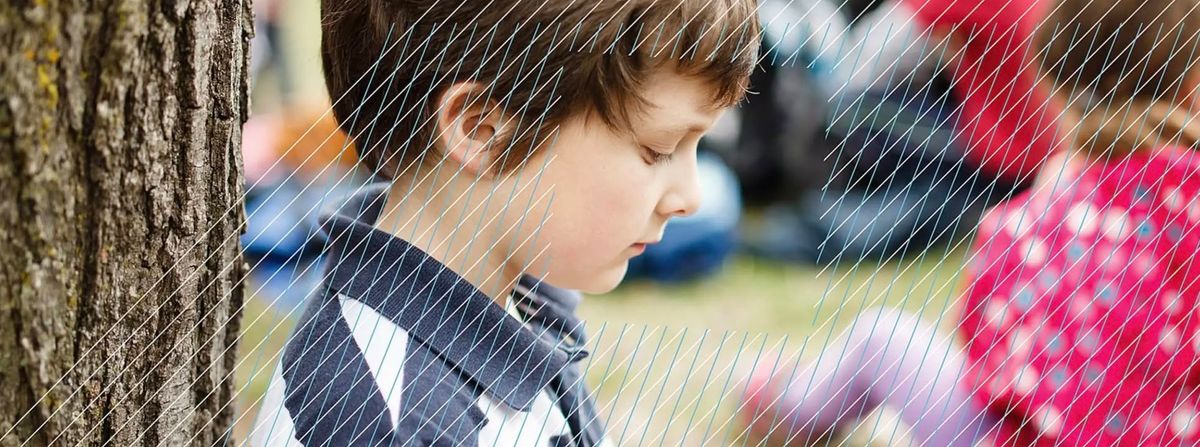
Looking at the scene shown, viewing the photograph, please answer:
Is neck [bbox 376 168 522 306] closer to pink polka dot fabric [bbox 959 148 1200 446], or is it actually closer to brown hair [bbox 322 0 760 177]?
brown hair [bbox 322 0 760 177]

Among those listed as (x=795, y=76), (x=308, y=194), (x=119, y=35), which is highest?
(x=795, y=76)

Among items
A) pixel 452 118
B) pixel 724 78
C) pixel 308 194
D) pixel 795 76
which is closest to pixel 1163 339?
pixel 724 78

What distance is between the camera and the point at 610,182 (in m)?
1.11

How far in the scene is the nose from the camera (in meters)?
1.16

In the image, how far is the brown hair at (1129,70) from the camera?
152 centimetres

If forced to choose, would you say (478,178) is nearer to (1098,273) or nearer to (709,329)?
Result: (1098,273)

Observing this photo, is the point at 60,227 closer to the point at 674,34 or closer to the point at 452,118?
the point at 452,118

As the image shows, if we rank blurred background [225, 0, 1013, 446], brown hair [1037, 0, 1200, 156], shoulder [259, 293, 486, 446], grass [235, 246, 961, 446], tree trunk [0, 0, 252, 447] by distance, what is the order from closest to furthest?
tree trunk [0, 0, 252, 447] < shoulder [259, 293, 486, 446] < brown hair [1037, 0, 1200, 156] < grass [235, 246, 961, 446] < blurred background [225, 0, 1013, 446]

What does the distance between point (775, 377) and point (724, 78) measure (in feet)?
3.73

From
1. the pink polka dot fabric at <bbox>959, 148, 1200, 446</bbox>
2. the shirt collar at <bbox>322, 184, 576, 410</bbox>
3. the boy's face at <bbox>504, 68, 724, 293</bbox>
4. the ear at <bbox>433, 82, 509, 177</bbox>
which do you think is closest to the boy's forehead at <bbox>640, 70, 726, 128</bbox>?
the boy's face at <bbox>504, 68, 724, 293</bbox>

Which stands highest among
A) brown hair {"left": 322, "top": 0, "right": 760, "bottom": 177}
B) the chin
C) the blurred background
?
the blurred background

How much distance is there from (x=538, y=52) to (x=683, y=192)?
0.21 m

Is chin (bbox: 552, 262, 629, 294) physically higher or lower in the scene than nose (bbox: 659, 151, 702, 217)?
lower

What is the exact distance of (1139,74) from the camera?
158cm
